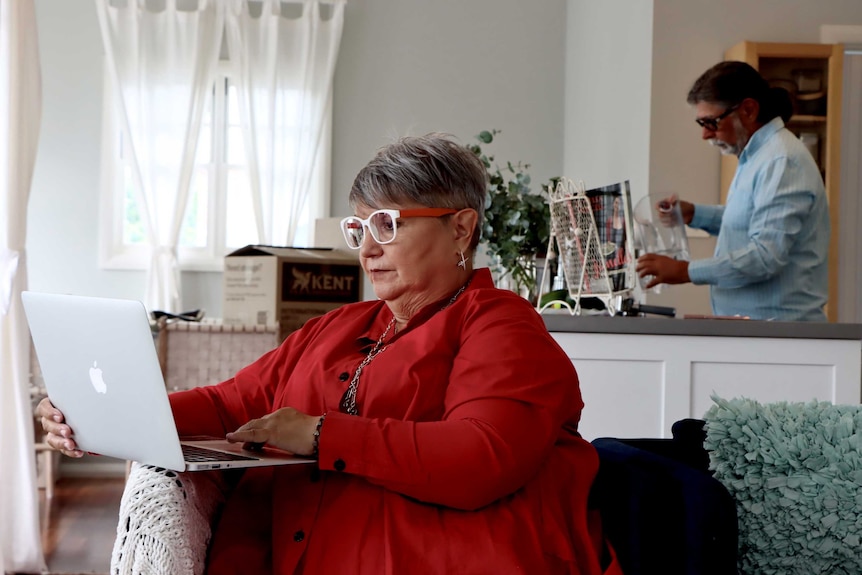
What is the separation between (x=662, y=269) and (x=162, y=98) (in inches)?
146

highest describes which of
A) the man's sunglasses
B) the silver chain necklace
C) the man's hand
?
the man's sunglasses

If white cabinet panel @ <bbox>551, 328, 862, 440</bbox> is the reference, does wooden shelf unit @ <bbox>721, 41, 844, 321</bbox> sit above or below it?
above

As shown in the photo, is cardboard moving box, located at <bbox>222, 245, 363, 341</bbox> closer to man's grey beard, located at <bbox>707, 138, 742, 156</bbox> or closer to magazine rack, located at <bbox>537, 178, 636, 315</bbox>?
magazine rack, located at <bbox>537, 178, 636, 315</bbox>

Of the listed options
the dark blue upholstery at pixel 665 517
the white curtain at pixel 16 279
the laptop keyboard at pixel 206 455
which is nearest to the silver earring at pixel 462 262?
the dark blue upholstery at pixel 665 517

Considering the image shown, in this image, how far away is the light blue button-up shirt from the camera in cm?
277

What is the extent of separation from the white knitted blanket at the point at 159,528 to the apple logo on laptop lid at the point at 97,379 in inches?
5.7

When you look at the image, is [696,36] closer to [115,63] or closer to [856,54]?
[856,54]

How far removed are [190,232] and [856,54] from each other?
3.78m

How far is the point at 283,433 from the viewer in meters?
1.35

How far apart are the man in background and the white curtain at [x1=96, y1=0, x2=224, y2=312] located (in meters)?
3.39

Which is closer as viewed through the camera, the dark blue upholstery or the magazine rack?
the dark blue upholstery

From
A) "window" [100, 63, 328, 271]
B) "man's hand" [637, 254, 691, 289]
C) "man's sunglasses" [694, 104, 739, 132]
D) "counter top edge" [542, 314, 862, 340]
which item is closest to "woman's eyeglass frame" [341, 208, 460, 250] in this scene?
"counter top edge" [542, 314, 862, 340]

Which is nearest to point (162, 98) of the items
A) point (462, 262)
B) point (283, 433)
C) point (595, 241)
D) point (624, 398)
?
point (595, 241)

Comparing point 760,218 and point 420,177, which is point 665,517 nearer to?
point 420,177
